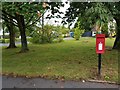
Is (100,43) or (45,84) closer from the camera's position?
(45,84)

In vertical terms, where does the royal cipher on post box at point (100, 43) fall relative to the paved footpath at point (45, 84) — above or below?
above

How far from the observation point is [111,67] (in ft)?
23.8

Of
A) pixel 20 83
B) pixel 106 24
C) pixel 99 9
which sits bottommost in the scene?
pixel 20 83

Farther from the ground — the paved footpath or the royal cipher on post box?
the royal cipher on post box

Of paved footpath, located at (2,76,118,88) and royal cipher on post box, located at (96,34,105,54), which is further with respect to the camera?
royal cipher on post box, located at (96,34,105,54)

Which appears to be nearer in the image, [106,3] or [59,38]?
[106,3]

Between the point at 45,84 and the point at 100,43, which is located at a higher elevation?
the point at 100,43

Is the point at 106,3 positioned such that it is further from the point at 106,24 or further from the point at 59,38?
the point at 59,38

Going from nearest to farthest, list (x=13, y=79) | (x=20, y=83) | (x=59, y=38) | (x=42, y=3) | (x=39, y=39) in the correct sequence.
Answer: (x=20, y=83)
(x=13, y=79)
(x=42, y=3)
(x=39, y=39)
(x=59, y=38)

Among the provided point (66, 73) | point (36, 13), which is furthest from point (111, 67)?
point (36, 13)

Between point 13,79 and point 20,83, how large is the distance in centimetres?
48

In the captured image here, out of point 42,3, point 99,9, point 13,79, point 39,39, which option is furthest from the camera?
point 39,39

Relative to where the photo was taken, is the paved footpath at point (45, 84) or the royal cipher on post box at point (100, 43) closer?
the paved footpath at point (45, 84)

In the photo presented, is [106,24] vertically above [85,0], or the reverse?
[85,0]
